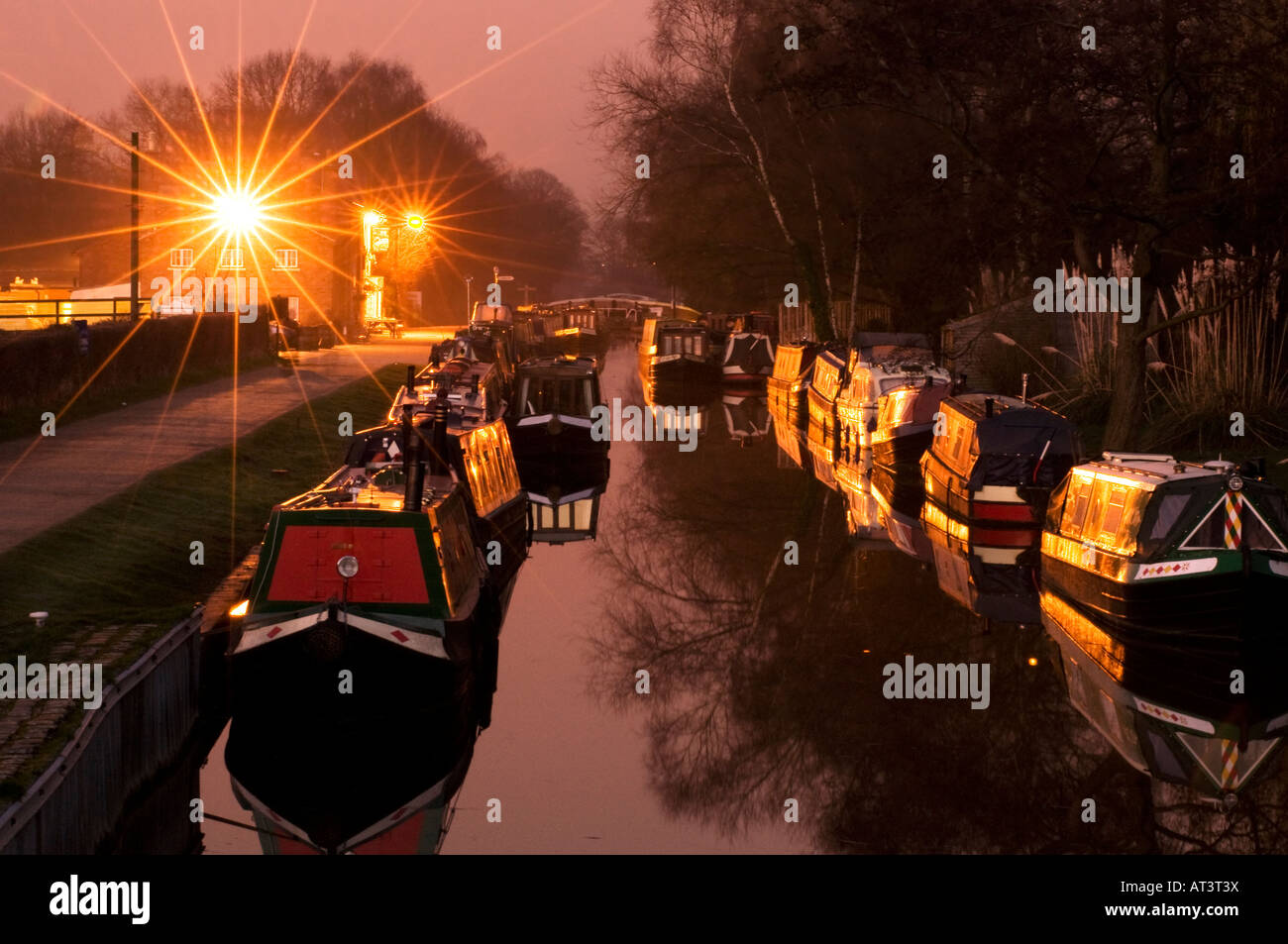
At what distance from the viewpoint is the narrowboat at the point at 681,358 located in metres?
67.8

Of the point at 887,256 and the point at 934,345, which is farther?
the point at 887,256

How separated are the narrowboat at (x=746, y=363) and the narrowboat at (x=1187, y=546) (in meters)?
47.6

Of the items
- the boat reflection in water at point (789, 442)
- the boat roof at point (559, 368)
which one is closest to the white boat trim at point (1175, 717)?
the boat reflection in water at point (789, 442)

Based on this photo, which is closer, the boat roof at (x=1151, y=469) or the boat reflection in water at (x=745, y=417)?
the boat roof at (x=1151, y=469)

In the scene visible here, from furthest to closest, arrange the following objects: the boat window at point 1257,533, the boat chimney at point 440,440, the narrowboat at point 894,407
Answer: the narrowboat at point 894,407 → the boat chimney at point 440,440 → the boat window at point 1257,533

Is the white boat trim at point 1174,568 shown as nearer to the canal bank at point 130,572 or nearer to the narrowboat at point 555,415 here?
the canal bank at point 130,572

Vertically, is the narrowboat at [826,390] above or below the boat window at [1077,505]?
above

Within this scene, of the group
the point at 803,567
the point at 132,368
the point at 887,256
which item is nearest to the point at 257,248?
the point at 887,256

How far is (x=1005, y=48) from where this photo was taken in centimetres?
3122

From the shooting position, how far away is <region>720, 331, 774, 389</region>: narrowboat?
2718 inches

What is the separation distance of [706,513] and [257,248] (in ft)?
215

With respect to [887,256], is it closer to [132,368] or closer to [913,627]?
[132,368]

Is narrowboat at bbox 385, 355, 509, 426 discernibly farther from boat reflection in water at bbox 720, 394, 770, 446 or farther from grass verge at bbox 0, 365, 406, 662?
boat reflection in water at bbox 720, 394, 770, 446

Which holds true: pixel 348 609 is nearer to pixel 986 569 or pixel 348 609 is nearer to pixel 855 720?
pixel 855 720
